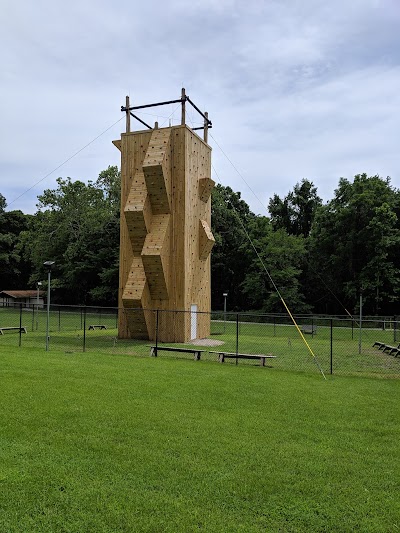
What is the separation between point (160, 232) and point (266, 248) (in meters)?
26.8

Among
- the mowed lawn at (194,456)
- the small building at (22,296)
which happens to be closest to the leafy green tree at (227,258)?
the small building at (22,296)

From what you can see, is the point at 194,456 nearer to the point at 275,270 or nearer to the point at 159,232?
the point at 159,232

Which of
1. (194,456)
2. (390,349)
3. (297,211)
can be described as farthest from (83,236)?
(194,456)

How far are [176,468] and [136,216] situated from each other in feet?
58.5

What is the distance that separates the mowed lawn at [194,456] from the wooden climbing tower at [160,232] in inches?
462

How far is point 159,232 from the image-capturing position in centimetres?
2272

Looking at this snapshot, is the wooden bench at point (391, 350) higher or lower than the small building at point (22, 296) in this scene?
lower

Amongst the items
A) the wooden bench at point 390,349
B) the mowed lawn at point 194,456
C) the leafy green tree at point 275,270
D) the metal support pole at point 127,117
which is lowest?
the wooden bench at point 390,349

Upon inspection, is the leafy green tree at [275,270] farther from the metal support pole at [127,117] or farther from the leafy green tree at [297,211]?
the metal support pole at [127,117]

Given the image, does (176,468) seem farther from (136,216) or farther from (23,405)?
(136,216)

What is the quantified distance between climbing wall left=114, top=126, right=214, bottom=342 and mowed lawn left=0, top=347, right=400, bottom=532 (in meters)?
11.7

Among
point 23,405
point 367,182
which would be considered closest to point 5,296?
point 367,182

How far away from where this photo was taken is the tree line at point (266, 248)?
4325 centimetres

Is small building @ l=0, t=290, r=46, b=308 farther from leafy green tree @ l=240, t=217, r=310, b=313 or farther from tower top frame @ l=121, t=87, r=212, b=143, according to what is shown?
tower top frame @ l=121, t=87, r=212, b=143
